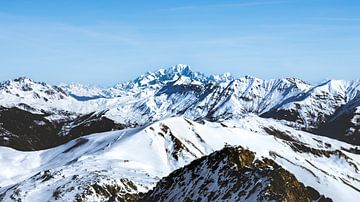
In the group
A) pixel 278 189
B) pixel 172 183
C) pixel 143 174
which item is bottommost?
pixel 143 174

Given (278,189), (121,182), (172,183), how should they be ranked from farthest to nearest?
(121,182), (172,183), (278,189)

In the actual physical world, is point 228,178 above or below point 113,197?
above

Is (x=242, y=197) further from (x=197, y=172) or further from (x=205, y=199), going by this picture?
(x=197, y=172)

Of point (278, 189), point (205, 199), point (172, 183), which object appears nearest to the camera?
point (278, 189)

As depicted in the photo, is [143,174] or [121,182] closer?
[121,182]

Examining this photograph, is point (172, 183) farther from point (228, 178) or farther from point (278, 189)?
point (278, 189)

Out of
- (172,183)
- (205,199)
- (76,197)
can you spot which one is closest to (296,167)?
(76,197)
